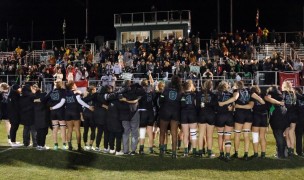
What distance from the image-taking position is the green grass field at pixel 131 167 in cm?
1110

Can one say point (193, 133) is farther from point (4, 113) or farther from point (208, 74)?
point (208, 74)

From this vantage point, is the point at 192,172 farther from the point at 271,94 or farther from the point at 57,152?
the point at 57,152

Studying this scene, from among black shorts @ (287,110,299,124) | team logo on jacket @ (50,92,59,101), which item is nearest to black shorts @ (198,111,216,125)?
black shorts @ (287,110,299,124)

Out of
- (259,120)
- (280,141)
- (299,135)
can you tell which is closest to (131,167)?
(259,120)

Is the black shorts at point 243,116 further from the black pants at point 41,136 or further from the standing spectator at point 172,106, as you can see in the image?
the black pants at point 41,136

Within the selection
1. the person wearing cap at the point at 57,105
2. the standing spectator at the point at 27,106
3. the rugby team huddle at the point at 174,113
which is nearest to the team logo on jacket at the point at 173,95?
the rugby team huddle at the point at 174,113

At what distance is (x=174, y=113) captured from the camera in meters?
12.7

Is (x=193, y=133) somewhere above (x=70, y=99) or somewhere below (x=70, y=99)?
below

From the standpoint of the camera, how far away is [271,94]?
A: 42.0ft

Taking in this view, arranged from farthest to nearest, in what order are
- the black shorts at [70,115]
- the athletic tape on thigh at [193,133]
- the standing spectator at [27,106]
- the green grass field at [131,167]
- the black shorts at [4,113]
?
the black shorts at [4,113] < the standing spectator at [27,106] < the black shorts at [70,115] < the athletic tape on thigh at [193,133] < the green grass field at [131,167]

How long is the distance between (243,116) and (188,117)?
4.84ft

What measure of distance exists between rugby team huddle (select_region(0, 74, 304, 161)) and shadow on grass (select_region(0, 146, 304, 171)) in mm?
427

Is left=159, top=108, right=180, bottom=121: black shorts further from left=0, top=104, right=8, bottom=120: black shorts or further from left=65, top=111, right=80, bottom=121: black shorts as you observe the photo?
left=0, top=104, right=8, bottom=120: black shorts

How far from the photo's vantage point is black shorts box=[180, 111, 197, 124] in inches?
499
